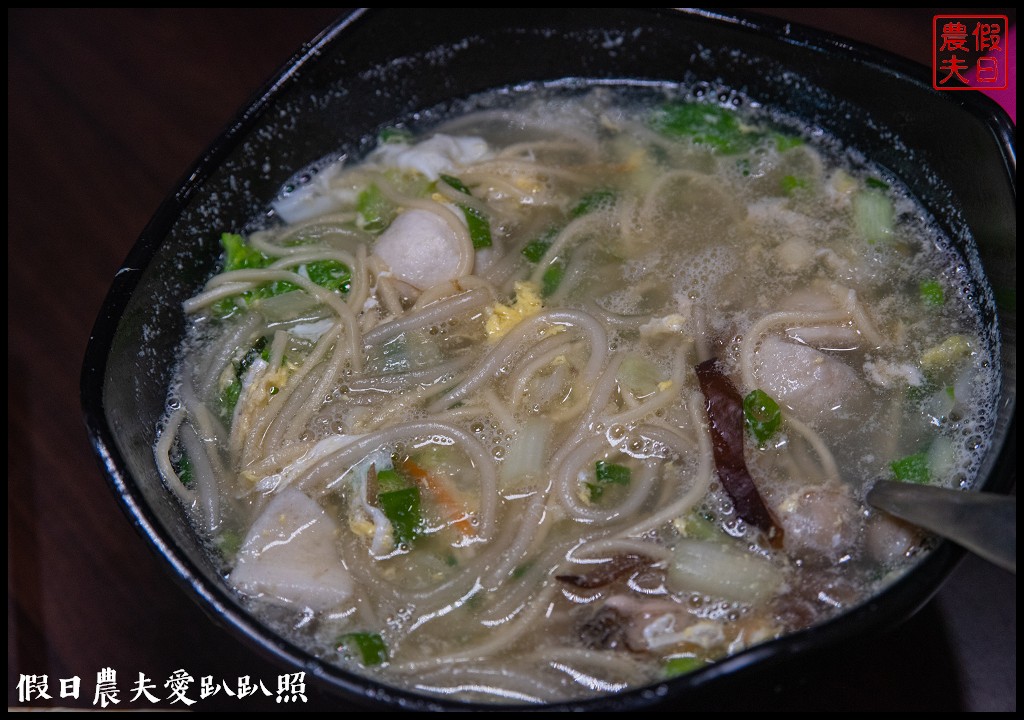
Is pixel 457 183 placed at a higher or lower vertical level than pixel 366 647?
higher

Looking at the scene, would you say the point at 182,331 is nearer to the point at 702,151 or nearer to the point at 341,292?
the point at 341,292

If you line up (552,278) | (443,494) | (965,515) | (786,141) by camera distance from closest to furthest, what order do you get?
(965,515), (443,494), (552,278), (786,141)

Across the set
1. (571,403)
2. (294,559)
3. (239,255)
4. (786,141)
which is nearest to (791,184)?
(786,141)

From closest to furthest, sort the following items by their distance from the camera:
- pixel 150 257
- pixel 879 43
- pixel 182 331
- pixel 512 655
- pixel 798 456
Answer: pixel 512 655, pixel 798 456, pixel 150 257, pixel 182 331, pixel 879 43

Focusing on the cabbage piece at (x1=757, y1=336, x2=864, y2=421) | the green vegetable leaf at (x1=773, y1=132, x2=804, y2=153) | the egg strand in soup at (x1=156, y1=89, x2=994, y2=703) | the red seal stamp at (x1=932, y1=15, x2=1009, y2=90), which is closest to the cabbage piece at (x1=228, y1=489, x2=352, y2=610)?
the egg strand in soup at (x1=156, y1=89, x2=994, y2=703)

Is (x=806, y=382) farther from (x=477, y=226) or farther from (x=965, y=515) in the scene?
(x=477, y=226)

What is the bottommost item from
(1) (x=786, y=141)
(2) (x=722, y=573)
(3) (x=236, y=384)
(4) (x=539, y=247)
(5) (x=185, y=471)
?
(2) (x=722, y=573)

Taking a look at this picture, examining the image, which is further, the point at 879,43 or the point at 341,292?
the point at 879,43

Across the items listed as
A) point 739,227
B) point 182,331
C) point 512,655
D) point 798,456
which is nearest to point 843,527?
point 798,456
